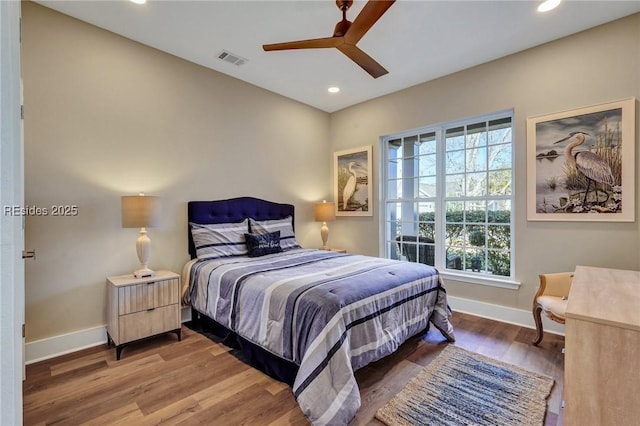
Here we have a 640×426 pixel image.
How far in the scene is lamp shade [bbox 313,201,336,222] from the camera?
4.50 m

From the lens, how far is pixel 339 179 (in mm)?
4902

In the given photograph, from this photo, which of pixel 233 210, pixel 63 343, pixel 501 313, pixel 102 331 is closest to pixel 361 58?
pixel 233 210

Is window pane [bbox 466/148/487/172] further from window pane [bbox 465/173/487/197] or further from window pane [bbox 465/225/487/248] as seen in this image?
window pane [bbox 465/225/487/248]

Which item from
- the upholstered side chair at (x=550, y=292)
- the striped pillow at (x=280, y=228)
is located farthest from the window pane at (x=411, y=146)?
the upholstered side chair at (x=550, y=292)

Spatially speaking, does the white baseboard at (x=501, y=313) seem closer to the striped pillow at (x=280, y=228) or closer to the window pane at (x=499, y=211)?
the window pane at (x=499, y=211)

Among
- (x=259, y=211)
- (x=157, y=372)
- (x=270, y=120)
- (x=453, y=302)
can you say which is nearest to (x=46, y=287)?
(x=157, y=372)

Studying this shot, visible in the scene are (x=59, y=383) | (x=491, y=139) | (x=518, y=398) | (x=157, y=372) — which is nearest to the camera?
(x=518, y=398)

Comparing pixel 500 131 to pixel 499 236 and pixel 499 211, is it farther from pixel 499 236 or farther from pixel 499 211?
pixel 499 236

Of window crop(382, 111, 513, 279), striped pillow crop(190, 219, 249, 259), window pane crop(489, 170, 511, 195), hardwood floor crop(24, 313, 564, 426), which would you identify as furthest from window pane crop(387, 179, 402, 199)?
striped pillow crop(190, 219, 249, 259)

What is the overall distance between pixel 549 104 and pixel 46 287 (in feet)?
16.2

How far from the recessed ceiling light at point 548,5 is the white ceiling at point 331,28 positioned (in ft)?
0.16

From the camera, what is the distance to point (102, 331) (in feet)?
9.04

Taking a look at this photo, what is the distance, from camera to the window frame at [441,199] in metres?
3.29

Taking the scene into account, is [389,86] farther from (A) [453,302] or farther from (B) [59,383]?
(B) [59,383]
